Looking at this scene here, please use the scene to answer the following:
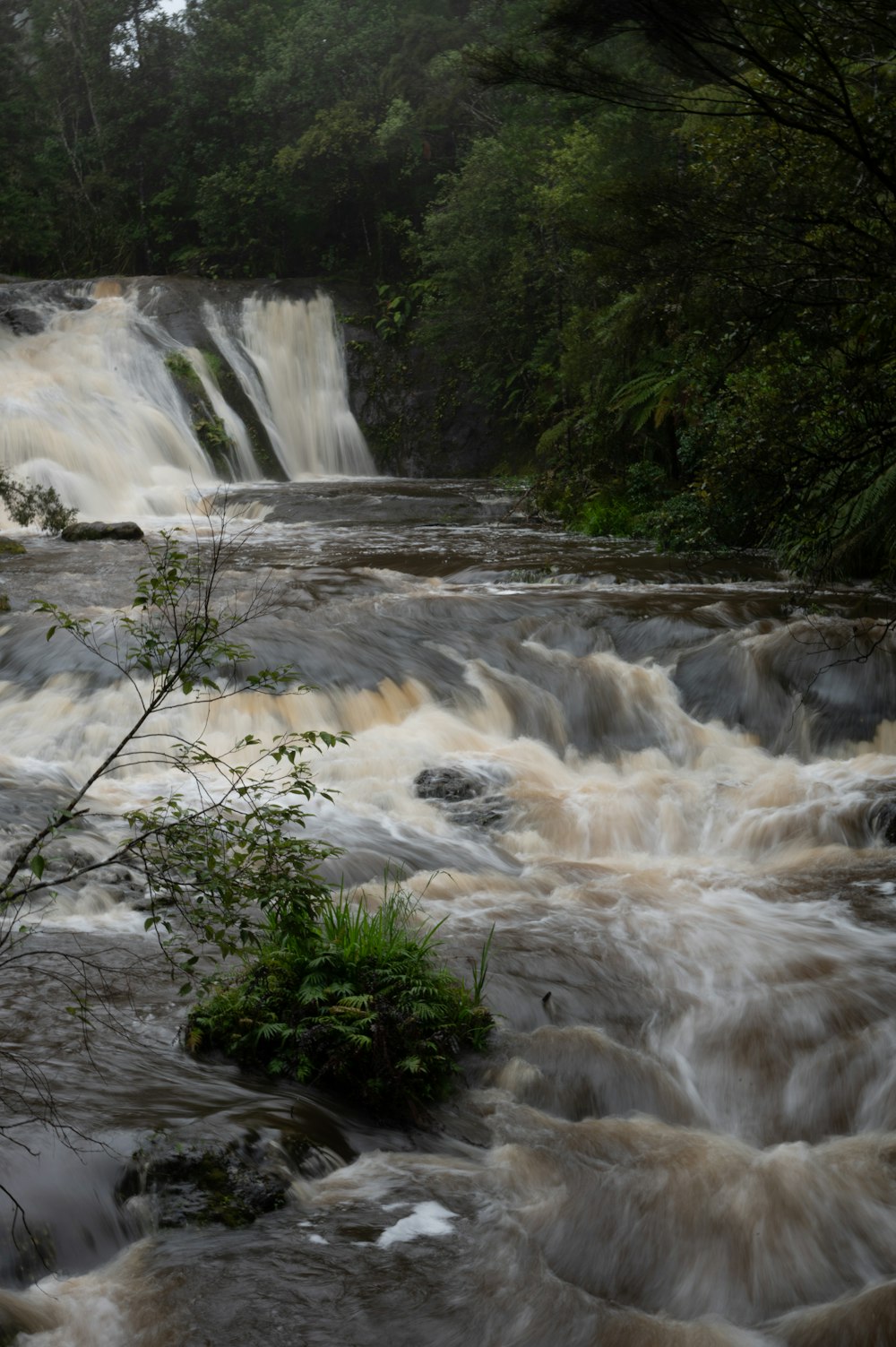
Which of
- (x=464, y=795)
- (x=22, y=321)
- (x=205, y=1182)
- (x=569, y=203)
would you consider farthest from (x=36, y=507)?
(x=205, y=1182)

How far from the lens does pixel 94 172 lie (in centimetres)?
3681

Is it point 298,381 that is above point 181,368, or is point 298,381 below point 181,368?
below

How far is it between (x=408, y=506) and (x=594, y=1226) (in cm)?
1817

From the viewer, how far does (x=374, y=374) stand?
29750 millimetres

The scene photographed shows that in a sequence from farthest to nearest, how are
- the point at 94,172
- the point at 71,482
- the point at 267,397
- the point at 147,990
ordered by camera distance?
1. the point at 94,172
2. the point at 267,397
3. the point at 71,482
4. the point at 147,990

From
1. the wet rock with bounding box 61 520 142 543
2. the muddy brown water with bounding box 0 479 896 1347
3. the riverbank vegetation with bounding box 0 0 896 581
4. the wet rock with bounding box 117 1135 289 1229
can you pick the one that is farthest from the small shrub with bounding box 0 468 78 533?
the wet rock with bounding box 117 1135 289 1229

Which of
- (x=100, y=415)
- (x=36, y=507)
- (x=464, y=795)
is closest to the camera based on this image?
(x=464, y=795)

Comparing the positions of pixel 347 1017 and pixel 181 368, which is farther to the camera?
pixel 181 368

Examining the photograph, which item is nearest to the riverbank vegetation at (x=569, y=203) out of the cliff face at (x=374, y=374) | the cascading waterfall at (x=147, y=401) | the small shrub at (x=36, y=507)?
the cliff face at (x=374, y=374)

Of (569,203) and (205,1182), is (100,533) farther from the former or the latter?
(205,1182)

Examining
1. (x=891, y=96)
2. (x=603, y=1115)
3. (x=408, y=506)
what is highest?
(x=891, y=96)

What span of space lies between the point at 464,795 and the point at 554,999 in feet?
10.7

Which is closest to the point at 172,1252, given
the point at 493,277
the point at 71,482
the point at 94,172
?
the point at 71,482

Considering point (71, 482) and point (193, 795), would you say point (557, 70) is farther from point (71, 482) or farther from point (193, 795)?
point (71, 482)
